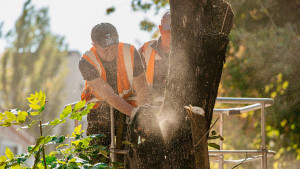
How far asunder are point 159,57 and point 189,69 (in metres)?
1.83

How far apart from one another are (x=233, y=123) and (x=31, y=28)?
3161 centimetres

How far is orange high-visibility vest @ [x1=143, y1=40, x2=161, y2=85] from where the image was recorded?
464 cm

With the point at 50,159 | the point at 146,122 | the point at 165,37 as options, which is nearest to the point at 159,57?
the point at 165,37

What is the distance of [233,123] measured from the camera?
43.5 feet

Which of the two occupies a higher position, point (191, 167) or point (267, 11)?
point (267, 11)

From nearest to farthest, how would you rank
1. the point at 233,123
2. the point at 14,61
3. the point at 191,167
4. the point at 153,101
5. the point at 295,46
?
1. the point at 191,167
2. the point at 153,101
3. the point at 295,46
4. the point at 233,123
5. the point at 14,61

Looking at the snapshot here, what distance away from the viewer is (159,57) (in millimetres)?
4695

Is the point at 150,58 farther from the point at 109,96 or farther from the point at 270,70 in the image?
the point at 270,70

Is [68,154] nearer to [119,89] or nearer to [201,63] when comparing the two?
[201,63]

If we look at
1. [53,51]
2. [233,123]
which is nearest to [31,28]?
[53,51]

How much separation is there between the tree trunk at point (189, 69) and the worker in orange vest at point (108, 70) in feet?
3.39

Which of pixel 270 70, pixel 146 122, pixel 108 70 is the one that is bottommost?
pixel 146 122

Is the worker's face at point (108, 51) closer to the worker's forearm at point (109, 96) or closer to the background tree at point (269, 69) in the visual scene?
the worker's forearm at point (109, 96)

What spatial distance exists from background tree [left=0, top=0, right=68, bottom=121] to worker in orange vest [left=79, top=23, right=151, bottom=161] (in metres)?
36.1
